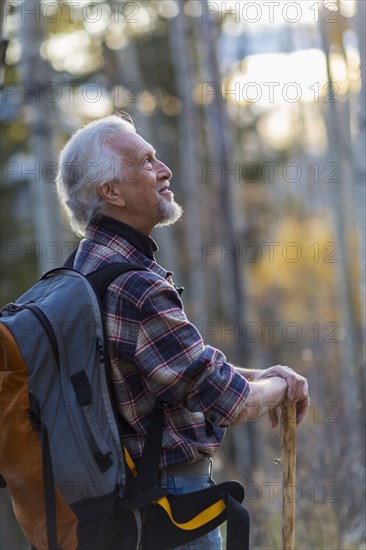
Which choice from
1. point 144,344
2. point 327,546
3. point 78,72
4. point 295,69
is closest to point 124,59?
point 78,72

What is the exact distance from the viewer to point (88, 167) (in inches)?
132

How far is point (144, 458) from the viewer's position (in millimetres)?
3051

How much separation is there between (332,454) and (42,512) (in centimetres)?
453

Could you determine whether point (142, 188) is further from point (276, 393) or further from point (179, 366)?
point (276, 393)

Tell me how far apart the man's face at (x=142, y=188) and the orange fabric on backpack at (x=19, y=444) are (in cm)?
67

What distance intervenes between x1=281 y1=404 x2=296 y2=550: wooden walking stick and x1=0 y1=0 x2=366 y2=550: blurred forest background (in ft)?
6.96

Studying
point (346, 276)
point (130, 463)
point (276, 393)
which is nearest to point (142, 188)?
point (276, 393)

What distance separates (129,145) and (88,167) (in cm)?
17

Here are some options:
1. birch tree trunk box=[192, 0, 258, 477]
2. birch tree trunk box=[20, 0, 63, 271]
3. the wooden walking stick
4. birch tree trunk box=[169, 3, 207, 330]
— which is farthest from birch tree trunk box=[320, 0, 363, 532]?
the wooden walking stick

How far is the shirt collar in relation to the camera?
3.26 metres

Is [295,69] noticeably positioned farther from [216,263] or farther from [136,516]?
[136,516]

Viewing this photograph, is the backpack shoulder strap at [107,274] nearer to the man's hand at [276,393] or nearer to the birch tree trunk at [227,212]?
the man's hand at [276,393]

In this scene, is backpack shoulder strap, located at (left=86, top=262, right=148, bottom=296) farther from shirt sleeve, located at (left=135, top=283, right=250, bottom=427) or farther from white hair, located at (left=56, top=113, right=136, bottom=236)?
white hair, located at (left=56, top=113, right=136, bottom=236)

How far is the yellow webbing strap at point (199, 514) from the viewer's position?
3.06 m
